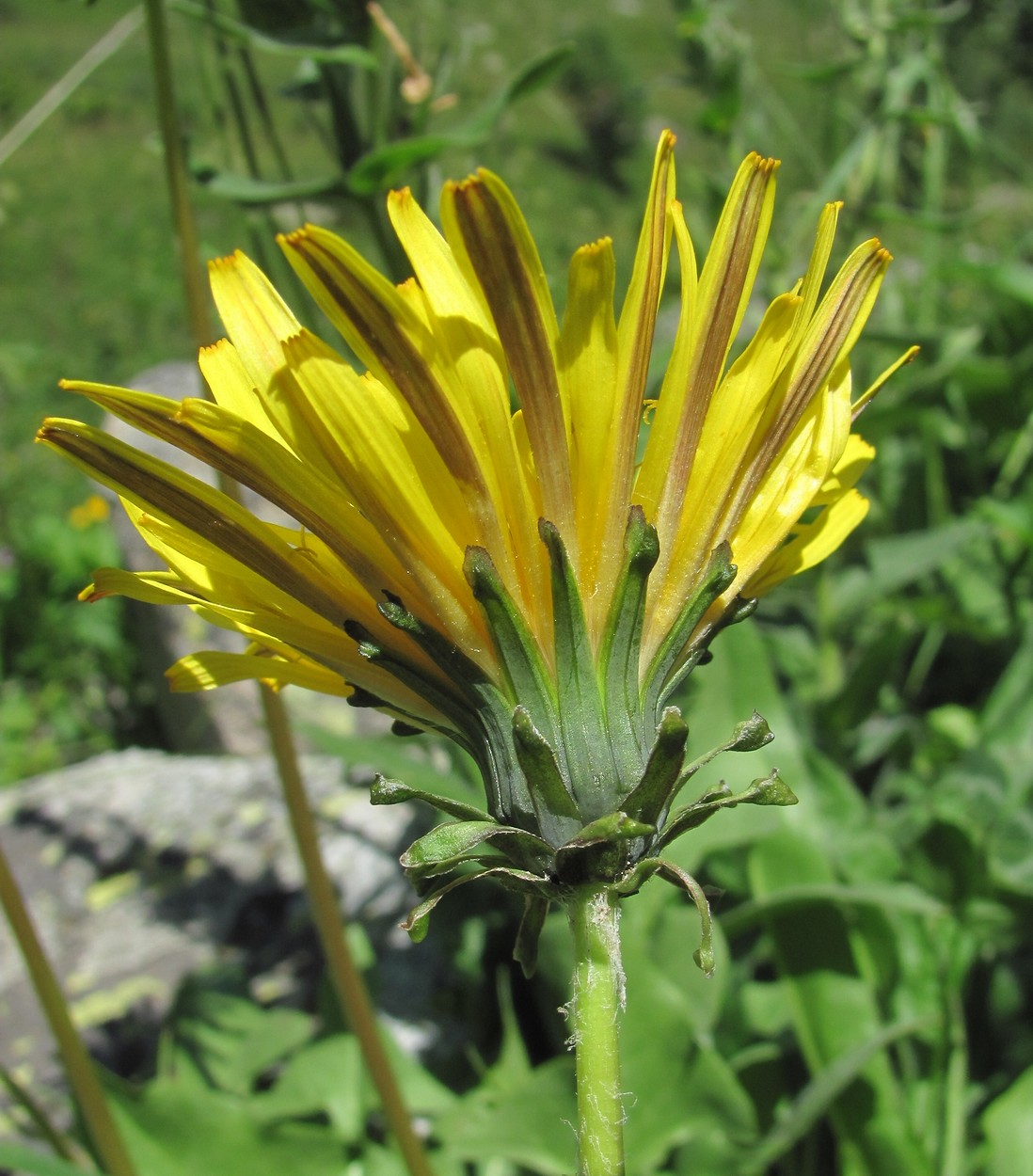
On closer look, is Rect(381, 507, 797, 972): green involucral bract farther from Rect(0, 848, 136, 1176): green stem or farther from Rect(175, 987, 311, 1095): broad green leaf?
Rect(175, 987, 311, 1095): broad green leaf

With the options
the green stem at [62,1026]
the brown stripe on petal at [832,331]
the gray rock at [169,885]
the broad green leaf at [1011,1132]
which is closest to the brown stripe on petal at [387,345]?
the brown stripe on petal at [832,331]

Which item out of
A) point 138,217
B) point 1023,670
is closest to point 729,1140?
point 1023,670

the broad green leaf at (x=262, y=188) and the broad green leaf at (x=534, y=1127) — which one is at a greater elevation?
the broad green leaf at (x=262, y=188)

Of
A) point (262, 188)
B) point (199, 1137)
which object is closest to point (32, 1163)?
point (199, 1137)

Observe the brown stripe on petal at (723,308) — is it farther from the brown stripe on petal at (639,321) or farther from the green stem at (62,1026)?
the green stem at (62,1026)

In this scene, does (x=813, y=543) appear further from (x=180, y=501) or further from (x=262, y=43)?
(x=262, y=43)

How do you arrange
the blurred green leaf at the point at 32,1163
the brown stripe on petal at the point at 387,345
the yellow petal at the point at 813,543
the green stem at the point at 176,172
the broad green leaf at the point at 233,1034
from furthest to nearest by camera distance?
the broad green leaf at the point at 233,1034
the green stem at the point at 176,172
the blurred green leaf at the point at 32,1163
the yellow petal at the point at 813,543
the brown stripe on petal at the point at 387,345
